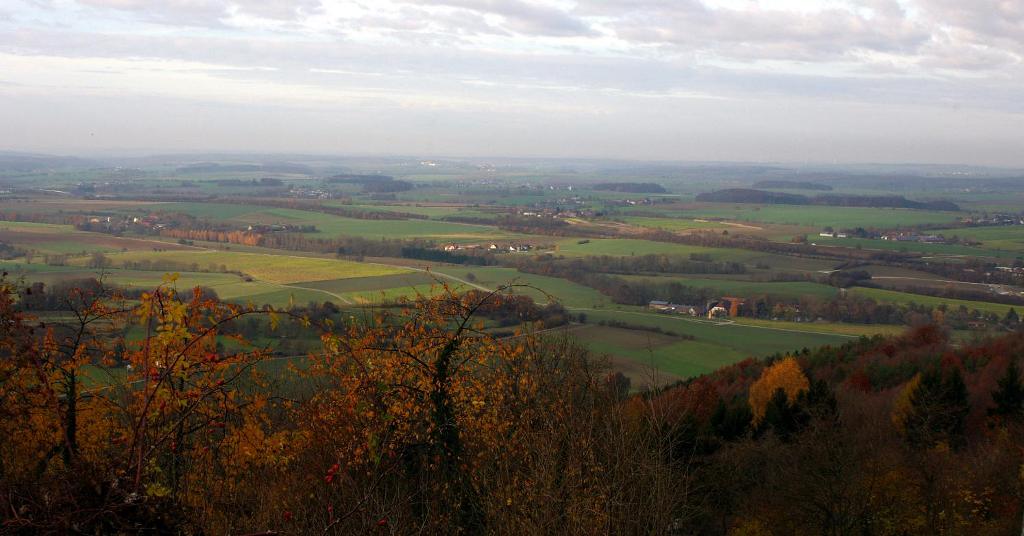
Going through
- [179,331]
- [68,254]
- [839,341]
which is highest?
[179,331]

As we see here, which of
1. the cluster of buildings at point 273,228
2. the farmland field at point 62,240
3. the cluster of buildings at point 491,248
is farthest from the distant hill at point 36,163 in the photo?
the cluster of buildings at point 491,248

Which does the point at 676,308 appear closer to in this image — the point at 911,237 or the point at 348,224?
the point at 348,224

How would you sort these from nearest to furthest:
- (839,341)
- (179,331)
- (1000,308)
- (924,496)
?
(179,331), (924,496), (839,341), (1000,308)

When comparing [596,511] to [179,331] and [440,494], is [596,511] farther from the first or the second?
[179,331]

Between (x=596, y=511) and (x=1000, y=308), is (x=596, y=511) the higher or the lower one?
the higher one

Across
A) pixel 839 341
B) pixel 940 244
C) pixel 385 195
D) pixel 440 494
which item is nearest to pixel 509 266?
pixel 839 341

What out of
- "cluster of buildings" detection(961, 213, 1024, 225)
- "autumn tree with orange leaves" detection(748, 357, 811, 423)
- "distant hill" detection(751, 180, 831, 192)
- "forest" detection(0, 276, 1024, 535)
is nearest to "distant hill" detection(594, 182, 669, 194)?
"distant hill" detection(751, 180, 831, 192)
